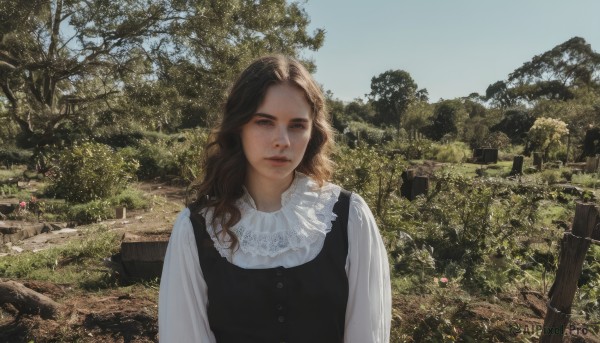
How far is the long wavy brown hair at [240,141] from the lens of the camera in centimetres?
147

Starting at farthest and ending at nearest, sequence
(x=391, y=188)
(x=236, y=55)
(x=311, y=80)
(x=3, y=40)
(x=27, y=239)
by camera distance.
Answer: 1. (x=236, y=55)
2. (x=3, y=40)
3. (x=27, y=239)
4. (x=391, y=188)
5. (x=311, y=80)

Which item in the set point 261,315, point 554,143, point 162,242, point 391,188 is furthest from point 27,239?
point 554,143

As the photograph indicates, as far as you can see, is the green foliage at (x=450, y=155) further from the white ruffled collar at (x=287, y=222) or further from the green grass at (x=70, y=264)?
the white ruffled collar at (x=287, y=222)

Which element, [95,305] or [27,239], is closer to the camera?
[95,305]

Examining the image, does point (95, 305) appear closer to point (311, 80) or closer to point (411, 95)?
point (311, 80)

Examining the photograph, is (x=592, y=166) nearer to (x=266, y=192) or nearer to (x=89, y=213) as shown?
(x=89, y=213)

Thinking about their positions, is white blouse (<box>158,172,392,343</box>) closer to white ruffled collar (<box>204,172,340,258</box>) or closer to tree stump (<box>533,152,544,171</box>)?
white ruffled collar (<box>204,172,340,258</box>)

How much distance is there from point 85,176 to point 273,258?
8.04 meters

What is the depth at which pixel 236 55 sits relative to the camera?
11531 millimetres

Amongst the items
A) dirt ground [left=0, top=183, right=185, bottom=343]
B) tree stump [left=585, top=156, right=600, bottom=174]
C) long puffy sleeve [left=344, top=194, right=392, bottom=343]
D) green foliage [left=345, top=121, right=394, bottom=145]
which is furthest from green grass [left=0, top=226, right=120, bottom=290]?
green foliage [left=345, top=121, right=394, bottom=145]

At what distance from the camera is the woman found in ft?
4.63

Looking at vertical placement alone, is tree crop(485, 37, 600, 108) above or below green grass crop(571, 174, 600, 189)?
above

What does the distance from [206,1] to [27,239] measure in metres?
6.72

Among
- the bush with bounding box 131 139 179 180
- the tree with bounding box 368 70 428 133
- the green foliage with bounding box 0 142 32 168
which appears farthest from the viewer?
the tree with bounding box 368 70 428 133
